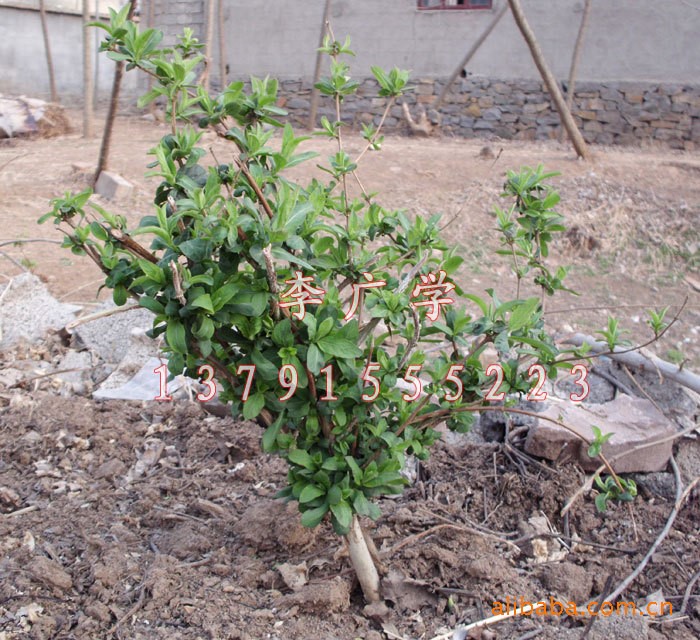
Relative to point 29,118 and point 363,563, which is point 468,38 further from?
point 363,563

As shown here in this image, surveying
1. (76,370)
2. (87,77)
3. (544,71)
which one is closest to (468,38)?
(544,71)

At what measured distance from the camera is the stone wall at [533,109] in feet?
34.3

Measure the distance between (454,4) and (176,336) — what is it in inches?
416

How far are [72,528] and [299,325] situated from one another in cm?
125

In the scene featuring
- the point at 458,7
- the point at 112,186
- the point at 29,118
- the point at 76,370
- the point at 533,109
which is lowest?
the point at 29,118

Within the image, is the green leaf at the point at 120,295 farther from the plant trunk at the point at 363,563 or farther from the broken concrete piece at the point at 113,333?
the broken concrete piece at the point at 113,333

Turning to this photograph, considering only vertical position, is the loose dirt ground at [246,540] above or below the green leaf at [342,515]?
below

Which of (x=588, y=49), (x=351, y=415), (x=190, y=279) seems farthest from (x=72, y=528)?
(x=588, y=49)

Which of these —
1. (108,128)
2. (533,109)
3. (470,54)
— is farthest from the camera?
(533,109)

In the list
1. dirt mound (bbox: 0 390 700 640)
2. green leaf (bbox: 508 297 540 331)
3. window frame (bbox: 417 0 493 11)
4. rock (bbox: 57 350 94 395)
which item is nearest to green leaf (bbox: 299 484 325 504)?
dirt mound (bbox: 0 390 700 640)

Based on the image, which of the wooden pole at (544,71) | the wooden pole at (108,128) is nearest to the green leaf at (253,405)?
the wooden pole at (108,128)

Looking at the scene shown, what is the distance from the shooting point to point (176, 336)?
1.67m

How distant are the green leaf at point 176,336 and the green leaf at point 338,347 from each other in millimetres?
304

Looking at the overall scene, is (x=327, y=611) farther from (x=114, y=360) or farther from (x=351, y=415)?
(x=114, y=360)
